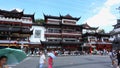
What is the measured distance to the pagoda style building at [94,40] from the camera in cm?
6988

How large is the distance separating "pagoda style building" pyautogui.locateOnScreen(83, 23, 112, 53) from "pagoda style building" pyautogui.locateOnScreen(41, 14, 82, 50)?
300 centimetres

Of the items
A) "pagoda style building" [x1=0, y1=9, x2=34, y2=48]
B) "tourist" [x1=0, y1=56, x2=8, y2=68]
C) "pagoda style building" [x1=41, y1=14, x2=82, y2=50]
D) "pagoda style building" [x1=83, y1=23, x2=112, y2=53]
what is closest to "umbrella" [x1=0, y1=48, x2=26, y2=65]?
"tourist" [x1=0, y1=56, x2=8, y2=68]

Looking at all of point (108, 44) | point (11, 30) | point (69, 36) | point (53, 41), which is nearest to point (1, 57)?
point (11, 30)

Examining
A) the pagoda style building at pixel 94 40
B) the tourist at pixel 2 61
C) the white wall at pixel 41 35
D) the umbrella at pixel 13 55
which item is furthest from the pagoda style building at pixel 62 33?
the tourist at pixel 2 61

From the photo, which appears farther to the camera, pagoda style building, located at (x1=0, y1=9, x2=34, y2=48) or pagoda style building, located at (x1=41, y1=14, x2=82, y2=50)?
pagoda style building, located at (x1=41, y1=14, x2=82, y2=50)

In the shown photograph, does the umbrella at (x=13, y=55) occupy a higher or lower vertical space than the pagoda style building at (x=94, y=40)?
higher

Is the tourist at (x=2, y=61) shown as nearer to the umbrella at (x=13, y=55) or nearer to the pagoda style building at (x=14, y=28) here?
the umbrella at (x=13, y=55)

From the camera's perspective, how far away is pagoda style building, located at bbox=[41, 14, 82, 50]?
6302 cm

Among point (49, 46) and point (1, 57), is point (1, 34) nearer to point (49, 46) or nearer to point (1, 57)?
point (49, 46)

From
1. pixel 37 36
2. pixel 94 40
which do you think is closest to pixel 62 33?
pixel 37 36

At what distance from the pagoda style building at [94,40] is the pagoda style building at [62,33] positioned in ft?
9.84

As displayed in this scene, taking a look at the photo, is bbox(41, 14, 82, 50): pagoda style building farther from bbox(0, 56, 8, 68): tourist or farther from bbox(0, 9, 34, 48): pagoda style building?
bbox(0, 56, 8, 68): tourist

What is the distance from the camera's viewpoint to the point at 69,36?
217 feet

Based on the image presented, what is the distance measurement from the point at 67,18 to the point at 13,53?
6113cm
